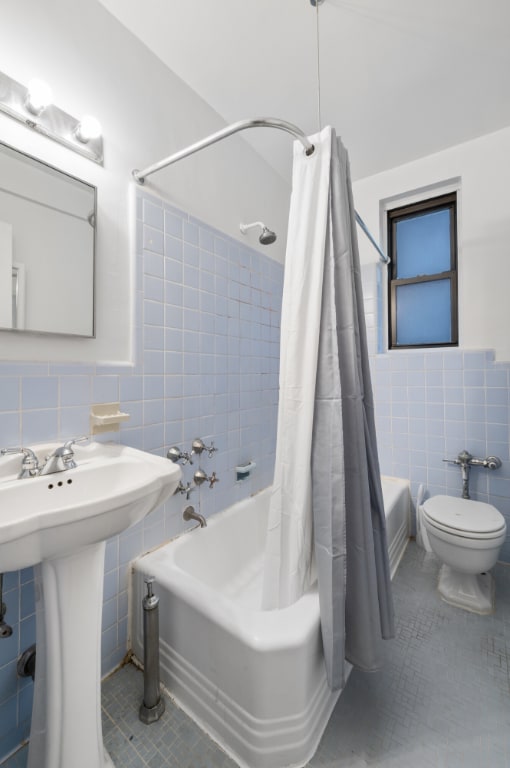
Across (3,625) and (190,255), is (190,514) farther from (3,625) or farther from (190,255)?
(190,255)

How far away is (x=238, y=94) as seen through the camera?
153 cm

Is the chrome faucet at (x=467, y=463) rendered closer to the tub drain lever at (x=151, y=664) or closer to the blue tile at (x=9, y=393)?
the tub drain lever at (x=151, y=664)

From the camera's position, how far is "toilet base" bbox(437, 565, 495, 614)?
1.48 meters

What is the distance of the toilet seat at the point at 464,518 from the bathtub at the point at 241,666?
0.83 meters

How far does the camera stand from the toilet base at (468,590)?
4.87 feet

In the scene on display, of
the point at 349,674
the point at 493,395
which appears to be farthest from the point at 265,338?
the point at 349,674

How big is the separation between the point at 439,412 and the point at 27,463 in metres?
2.10

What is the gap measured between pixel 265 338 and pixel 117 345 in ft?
3.19

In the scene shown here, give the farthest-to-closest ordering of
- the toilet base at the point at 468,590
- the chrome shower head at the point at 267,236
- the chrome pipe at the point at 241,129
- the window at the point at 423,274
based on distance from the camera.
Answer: the window at the point at 423,274, the chrome shower head at the point at 267,236, the toilet base at the point at 468,590, the chrome pipe at the point at 241,129

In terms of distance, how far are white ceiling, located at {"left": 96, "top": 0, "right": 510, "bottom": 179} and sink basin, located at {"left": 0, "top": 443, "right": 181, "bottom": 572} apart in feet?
5.23

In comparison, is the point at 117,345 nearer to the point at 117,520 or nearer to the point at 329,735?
the point at 117,520

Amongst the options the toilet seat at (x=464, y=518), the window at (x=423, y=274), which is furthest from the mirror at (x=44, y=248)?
the window at (x=423, y=274)

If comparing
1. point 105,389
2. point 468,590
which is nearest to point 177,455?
point 105,389

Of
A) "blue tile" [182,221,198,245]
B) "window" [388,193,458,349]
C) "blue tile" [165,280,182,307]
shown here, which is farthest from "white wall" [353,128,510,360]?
"blue tile" [165,280,182,307]
